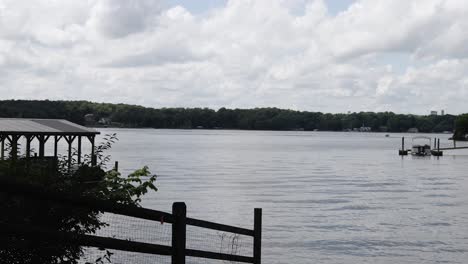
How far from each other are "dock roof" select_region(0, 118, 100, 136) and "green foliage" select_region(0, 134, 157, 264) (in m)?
40.2

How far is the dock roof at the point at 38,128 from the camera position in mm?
51641

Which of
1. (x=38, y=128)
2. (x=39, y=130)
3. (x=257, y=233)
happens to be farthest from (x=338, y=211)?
(x=257, y=233)

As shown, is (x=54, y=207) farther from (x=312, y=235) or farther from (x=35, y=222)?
(x=312, y=235)

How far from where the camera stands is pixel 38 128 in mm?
55969

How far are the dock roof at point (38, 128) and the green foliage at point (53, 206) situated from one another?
40.2 metres

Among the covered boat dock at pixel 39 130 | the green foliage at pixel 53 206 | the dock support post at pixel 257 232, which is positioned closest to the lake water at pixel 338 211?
the covered boat dock at pixel 39 130

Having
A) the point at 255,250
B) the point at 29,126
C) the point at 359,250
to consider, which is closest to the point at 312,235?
the point at 359,250

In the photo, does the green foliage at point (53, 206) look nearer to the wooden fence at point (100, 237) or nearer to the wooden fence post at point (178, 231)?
the wooden fence at point (100, 237)

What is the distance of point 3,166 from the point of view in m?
11.2

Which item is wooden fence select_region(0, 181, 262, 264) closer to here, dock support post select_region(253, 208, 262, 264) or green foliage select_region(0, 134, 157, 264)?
green foliage select_region(0, 134, 157, 264)

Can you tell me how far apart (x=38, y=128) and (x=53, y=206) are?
48.1 m

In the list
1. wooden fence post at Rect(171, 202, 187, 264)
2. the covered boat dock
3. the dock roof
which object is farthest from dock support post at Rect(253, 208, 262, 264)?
the dock roof

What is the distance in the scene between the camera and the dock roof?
5164 centimetres

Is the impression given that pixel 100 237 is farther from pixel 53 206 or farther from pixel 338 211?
pixel 338 211
